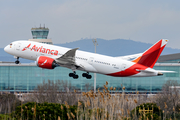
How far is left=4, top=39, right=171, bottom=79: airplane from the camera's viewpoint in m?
59.9

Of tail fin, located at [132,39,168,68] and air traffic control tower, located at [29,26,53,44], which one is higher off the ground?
air traffic control tower, located at [29,26,53,44]

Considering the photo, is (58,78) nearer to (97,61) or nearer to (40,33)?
(40,33)

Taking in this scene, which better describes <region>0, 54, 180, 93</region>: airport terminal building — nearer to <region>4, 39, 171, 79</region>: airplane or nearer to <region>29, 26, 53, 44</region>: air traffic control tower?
<region>29, 26, 53, 44</region>: air traffic control tower

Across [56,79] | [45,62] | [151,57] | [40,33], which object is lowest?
[56,79]

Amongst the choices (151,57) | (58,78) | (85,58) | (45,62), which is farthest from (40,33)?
(151,57)

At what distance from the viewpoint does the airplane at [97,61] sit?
59938 mm

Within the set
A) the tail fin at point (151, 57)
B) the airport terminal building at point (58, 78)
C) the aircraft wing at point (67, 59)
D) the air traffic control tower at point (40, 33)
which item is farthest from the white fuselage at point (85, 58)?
the air traffic control tower at point (40, 33)

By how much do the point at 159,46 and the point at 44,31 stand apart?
124459 millimetres

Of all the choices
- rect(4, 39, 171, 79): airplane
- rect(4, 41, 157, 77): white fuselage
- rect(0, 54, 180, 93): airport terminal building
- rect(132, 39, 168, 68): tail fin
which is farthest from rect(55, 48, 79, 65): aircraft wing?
rect(0, 54, 180, 93): airport terminal building

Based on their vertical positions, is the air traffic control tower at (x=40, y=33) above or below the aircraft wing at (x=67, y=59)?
above

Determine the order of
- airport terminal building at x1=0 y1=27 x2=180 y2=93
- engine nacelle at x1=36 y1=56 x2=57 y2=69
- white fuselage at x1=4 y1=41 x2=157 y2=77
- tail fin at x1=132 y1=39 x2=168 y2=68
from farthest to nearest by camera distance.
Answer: airport terminal building at x1=0 y1=27 x2=180 y2=93
engine nacelle at x1=36 y1=56 x2=57 y2=69
tail fin at x1=132 y1=39 x2=168 y2=68
white fuselage at x1=4 y1=41 x2=157 y2=77

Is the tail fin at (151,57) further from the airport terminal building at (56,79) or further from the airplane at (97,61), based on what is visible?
the airport terminal building at (56,79)

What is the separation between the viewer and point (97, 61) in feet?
198

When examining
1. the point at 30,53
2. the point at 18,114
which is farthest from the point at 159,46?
the point at 18,114
